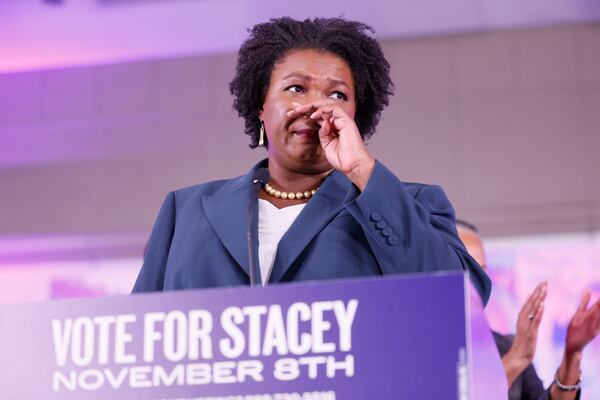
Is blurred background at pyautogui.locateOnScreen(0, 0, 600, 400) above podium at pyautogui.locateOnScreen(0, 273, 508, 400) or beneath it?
above

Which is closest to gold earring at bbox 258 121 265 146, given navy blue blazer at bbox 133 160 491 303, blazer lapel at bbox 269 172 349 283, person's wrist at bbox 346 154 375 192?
navy blue blazer at bbox 133 160 491 303

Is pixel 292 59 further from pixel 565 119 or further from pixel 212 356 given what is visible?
pixel 565 119

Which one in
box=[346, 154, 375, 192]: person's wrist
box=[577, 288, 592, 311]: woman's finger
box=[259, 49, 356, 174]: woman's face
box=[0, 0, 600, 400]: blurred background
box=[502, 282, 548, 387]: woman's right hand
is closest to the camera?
box=[346, 154, 375, 192]: person's wrist

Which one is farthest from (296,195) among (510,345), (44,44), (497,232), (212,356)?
(44,44)

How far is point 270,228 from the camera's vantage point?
1.89 meters

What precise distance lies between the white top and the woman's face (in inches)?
3.7

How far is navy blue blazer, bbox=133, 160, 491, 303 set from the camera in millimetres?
1575

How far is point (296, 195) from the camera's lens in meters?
1.97

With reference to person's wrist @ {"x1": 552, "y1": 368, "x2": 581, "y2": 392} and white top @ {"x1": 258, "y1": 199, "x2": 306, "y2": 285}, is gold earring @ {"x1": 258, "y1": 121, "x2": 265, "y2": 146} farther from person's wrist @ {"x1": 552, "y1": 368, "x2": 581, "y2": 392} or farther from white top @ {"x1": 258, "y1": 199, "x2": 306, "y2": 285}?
person's wrist @ {"x1": 552, "y1": 368, "x2": 581, "y2": 392}

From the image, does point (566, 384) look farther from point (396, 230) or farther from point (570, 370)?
point (396, 230)

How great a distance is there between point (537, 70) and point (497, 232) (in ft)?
2.85

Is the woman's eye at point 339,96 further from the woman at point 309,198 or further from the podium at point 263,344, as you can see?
the podium at point 263,344

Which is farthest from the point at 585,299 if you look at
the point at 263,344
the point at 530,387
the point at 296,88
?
the point at 263,344

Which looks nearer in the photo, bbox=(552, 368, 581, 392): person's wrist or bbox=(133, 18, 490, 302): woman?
bbox=(133, 18, 490, 302): woman
